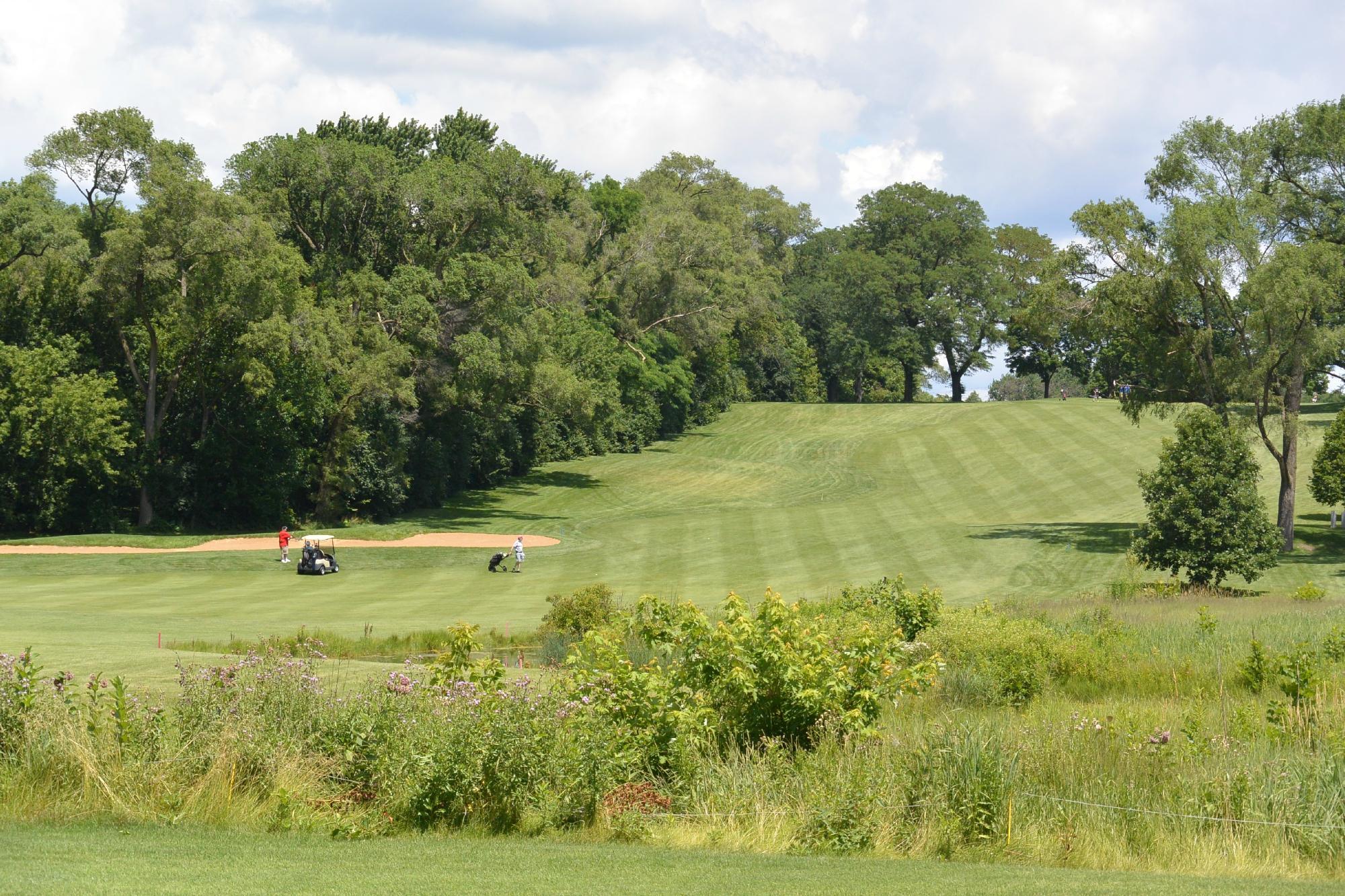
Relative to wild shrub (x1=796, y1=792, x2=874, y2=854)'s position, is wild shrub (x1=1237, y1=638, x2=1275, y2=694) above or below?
above

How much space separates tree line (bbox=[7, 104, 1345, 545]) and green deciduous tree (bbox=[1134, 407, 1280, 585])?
26.8ft

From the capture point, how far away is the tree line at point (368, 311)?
45.1 metres

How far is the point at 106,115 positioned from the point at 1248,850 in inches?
1796

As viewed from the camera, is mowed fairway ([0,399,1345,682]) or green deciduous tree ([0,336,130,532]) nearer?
mowed fairway ([0,399,1345,682])

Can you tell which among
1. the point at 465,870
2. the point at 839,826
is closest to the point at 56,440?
the point at 465,870

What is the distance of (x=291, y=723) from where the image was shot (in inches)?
480

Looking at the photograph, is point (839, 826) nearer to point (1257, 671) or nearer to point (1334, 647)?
point (1257, 671)

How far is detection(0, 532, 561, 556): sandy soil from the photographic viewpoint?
138 ft

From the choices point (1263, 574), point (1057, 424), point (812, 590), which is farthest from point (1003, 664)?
point (1057, 424)

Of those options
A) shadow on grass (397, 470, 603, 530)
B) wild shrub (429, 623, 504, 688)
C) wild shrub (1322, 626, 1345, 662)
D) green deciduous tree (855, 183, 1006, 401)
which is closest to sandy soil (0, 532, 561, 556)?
shadow on grass (397, 470, 603, 530)

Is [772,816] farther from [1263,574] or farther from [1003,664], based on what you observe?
[1263,574]

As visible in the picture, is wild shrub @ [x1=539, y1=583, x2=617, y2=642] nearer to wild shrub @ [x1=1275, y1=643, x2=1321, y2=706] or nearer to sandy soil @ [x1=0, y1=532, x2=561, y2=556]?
wild shrub @ [x1=1275, y1=643, x2=1321, y2=706]

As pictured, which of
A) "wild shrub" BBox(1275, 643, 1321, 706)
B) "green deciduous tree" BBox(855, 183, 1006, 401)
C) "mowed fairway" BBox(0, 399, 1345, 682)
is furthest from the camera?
"green deciduous tree" BBox(855, 183, 1006, 401)

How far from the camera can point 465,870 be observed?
945 centimetres
